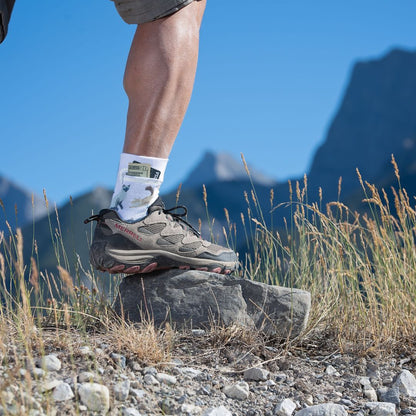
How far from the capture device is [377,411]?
1.95 metres

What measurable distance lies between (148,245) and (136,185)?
28 centimetres

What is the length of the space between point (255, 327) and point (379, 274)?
2.81 ft

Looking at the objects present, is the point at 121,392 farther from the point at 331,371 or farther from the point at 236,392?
the point at 331,371

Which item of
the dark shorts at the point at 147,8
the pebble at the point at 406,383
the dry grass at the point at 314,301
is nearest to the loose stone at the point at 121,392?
the dry grass at the point at 314,301

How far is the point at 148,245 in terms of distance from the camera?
2322mm

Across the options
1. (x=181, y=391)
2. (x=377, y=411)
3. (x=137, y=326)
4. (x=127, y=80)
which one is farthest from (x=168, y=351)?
(x=127, y=80)

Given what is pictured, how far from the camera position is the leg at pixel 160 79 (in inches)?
83.3

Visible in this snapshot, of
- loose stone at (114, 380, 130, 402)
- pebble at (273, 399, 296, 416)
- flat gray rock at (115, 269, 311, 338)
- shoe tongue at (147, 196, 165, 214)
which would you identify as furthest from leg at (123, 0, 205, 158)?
pebble at (273, 399, 296, 416)

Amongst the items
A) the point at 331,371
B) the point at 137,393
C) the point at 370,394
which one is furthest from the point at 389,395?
the point at 137,393

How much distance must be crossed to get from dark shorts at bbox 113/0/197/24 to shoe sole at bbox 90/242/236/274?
38.4 inches

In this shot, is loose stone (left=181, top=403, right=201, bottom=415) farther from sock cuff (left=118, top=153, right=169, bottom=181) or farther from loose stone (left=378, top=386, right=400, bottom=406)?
sock cuff (left=118, top=153, right=169, bottom=181)

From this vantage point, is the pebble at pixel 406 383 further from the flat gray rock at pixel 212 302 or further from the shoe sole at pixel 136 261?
the shoe sole at pixel 136 261

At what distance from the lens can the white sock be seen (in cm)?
220

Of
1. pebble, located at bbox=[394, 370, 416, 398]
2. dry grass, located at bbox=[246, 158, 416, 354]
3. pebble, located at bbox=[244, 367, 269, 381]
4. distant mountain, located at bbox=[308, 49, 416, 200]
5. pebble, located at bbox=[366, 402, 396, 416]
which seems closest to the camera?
pebble, located at bbox=[366, 402, 396, 416]
